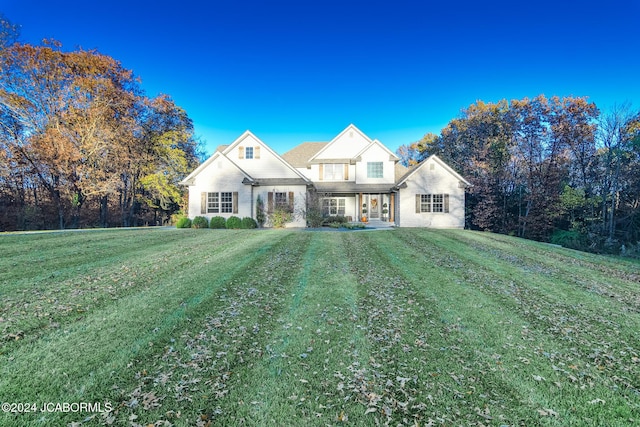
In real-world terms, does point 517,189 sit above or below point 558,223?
above

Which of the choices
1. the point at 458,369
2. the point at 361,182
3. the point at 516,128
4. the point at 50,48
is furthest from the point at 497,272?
the point at 50,48

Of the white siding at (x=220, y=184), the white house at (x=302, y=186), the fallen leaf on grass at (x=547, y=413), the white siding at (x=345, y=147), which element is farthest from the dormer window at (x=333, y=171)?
the fallen leaf on grass at (x=547, y=413)

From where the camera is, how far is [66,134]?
20.0 m

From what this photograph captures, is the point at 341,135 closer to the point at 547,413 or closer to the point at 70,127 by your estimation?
the point at 70,127

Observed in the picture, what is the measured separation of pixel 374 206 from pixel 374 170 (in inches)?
122

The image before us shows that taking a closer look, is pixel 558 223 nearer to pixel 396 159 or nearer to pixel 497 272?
pixel 396 159

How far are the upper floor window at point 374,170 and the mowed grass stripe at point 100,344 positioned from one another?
19.4 metres

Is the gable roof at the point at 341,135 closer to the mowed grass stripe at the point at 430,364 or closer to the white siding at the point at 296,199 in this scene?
the white siding at the point at 296,199

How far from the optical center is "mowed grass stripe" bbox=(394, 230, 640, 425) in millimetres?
2887

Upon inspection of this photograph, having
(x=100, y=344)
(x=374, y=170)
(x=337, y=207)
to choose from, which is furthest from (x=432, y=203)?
(x=100, y=344)

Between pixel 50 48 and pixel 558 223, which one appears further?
pixel 558 223

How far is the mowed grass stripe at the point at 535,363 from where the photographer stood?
2887 mm

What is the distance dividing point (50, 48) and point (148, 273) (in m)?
23.0

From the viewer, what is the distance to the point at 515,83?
875 inches
